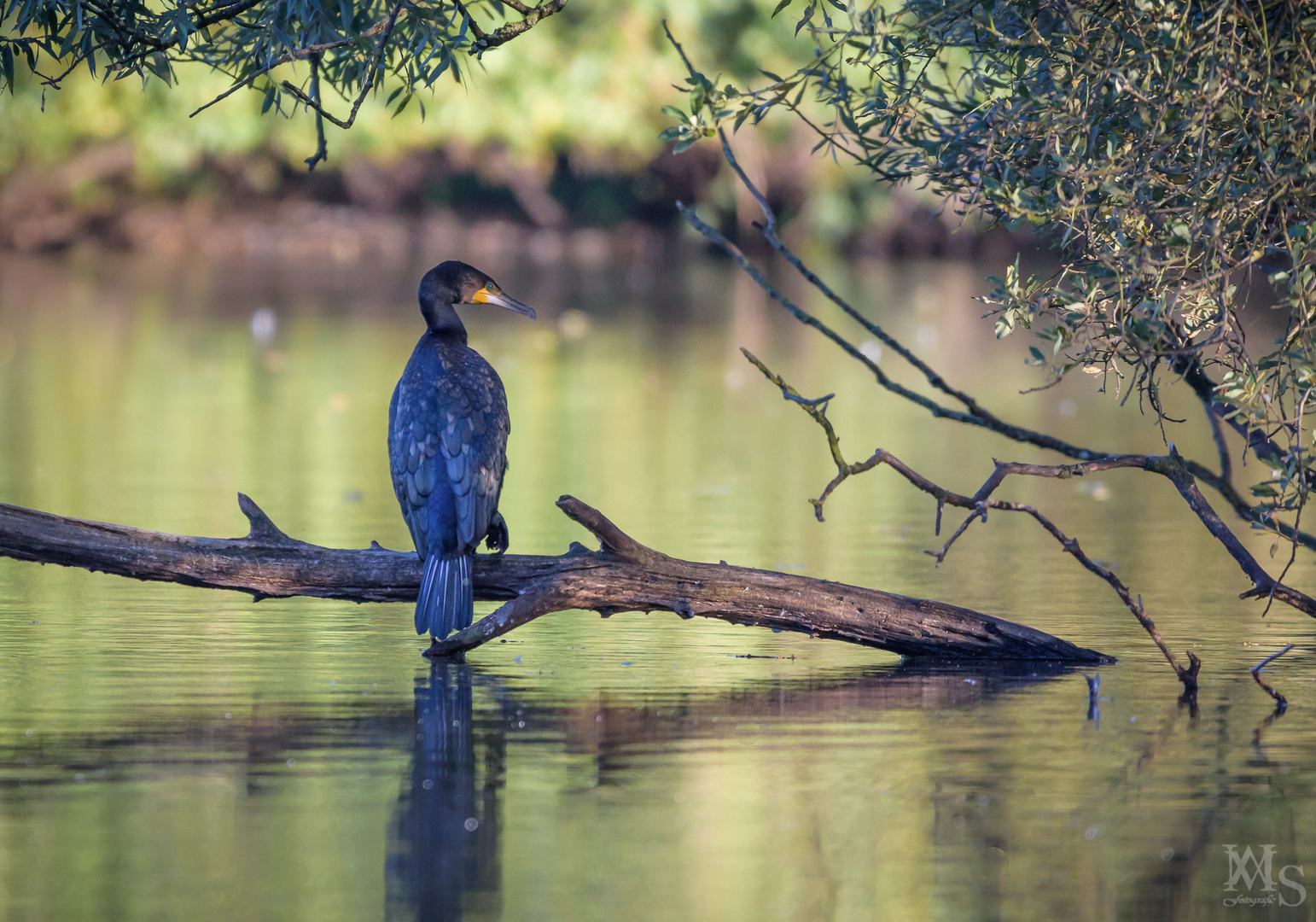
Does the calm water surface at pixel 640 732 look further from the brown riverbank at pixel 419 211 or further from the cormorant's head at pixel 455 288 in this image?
the brown riverbank at pixel 419 211

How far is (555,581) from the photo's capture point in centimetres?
569

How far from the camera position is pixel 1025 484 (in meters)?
11.0

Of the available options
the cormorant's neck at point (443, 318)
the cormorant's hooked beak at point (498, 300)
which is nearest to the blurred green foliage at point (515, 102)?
the cormorant's hooked beak at point (498, 300)

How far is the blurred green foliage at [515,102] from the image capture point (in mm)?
27797

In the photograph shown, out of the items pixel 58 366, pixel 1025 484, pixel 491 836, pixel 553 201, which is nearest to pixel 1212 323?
pixel 491 836

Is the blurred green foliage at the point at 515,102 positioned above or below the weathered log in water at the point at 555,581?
above

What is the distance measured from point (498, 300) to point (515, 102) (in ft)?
69.6

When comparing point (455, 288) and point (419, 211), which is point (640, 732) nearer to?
point (455, 288)

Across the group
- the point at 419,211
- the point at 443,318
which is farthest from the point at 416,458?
the point at 419,211

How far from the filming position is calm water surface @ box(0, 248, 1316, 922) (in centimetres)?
395

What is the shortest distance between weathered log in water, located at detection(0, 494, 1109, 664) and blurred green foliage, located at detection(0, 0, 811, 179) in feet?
71.2

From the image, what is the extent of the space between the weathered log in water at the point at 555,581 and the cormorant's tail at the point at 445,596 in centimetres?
7

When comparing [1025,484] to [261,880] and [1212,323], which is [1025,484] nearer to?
[1212,323]

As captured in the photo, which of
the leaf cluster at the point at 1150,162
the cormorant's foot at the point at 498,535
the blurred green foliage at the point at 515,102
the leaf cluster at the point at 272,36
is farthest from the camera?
the blurred green foliage at the point at 515,102
